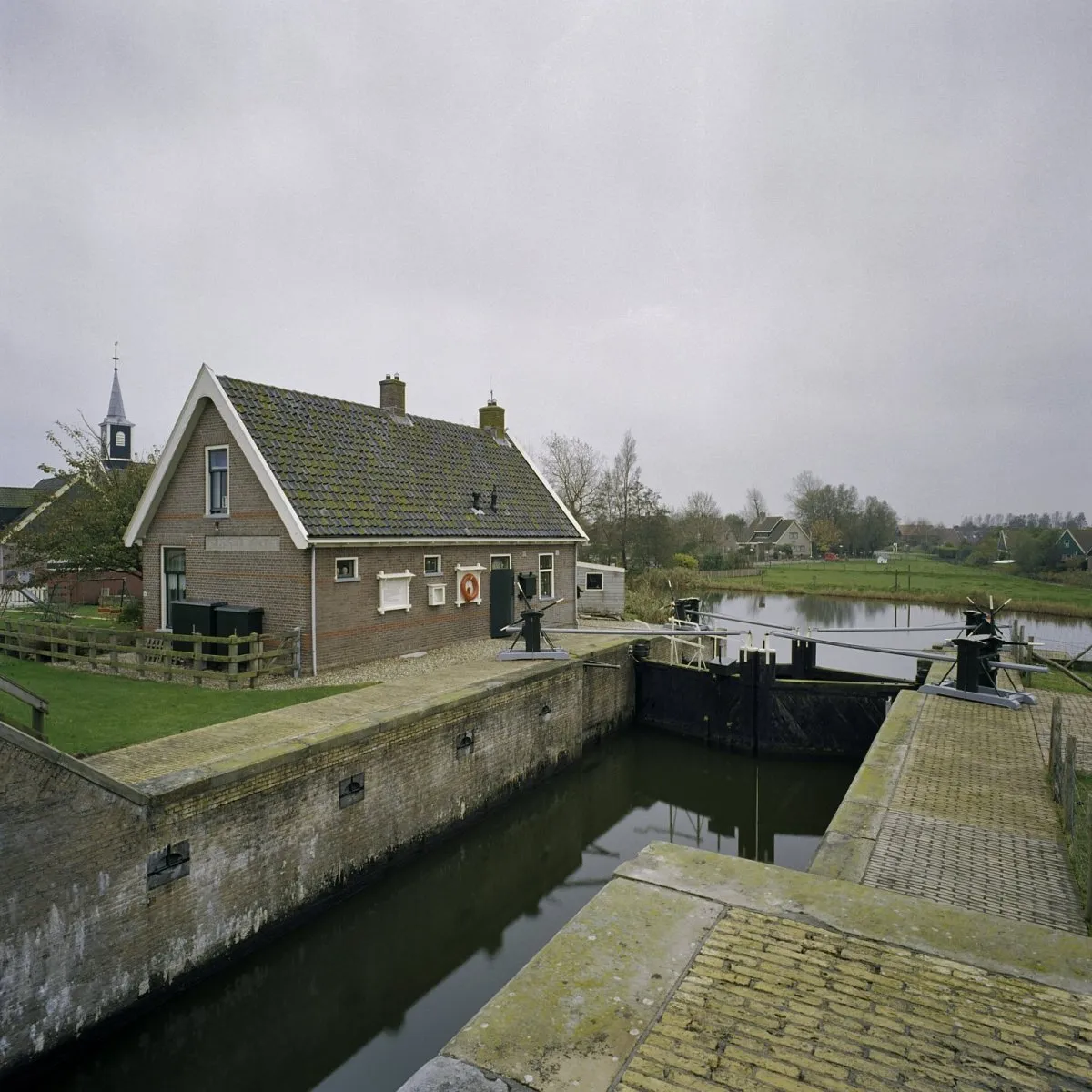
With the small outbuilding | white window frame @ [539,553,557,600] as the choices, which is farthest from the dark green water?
the small outbuilding

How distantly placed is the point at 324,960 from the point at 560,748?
7188 mm

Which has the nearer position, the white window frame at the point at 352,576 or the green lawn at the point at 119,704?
the green lawn at the point at 119,704

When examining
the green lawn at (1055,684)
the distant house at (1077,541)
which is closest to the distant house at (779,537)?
the distant house at (1077,541)

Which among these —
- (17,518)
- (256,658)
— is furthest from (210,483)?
(17,518)

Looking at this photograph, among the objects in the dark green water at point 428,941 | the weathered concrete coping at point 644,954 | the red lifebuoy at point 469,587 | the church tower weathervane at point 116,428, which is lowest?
the dark green water at point 428,941

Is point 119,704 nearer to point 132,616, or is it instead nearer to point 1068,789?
A: point 132,616

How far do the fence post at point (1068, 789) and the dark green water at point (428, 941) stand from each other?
16.1 feet

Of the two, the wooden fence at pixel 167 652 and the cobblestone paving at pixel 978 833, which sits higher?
the wooden fence at pixel 167 652

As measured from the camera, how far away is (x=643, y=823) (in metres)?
13.7

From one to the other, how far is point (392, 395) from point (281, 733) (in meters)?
12.0

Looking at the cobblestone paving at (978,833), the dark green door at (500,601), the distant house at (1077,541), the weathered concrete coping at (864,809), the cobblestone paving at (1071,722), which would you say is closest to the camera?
the cobblestone paving at (978,833)

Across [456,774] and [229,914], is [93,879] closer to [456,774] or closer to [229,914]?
[229,914]

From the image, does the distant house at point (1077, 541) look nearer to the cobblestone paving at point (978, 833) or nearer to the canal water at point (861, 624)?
the canal water at point (861, 624)

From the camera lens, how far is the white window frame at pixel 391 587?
→ 1559 cm
